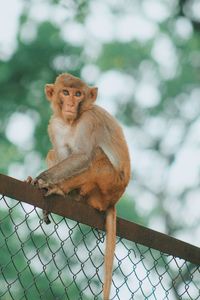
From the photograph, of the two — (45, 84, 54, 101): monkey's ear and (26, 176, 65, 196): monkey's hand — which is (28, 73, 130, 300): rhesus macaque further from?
(26, 176, 65, 196): monkey's hand

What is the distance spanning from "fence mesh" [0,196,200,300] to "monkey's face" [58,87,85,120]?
570 millimetres

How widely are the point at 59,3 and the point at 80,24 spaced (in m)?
0.45

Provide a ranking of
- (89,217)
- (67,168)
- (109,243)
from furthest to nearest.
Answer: (67,168), (109,243), (89,217)

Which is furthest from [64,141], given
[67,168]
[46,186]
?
[46,186]

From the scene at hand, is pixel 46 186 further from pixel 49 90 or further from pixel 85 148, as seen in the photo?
pixel 49 90

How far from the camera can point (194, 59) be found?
42.3 feet

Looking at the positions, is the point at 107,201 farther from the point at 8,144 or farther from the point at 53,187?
the point at 8,144

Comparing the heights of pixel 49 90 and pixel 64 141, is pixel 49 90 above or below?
above

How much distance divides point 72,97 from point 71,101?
0.02 meters

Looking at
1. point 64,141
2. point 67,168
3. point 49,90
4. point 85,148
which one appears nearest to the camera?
point 67,168

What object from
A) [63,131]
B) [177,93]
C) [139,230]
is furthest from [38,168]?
[139,230]

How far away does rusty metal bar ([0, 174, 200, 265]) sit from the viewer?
10.5 feet

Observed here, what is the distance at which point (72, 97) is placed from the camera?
15.2 feet

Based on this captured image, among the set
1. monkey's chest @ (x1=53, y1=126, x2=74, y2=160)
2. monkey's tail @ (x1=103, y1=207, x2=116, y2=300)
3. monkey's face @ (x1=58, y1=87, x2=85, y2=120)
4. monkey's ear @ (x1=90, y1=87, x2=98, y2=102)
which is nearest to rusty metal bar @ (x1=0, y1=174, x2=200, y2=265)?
monkey's tail @ (x1=103, y1=207, x2=116, y2=300)
